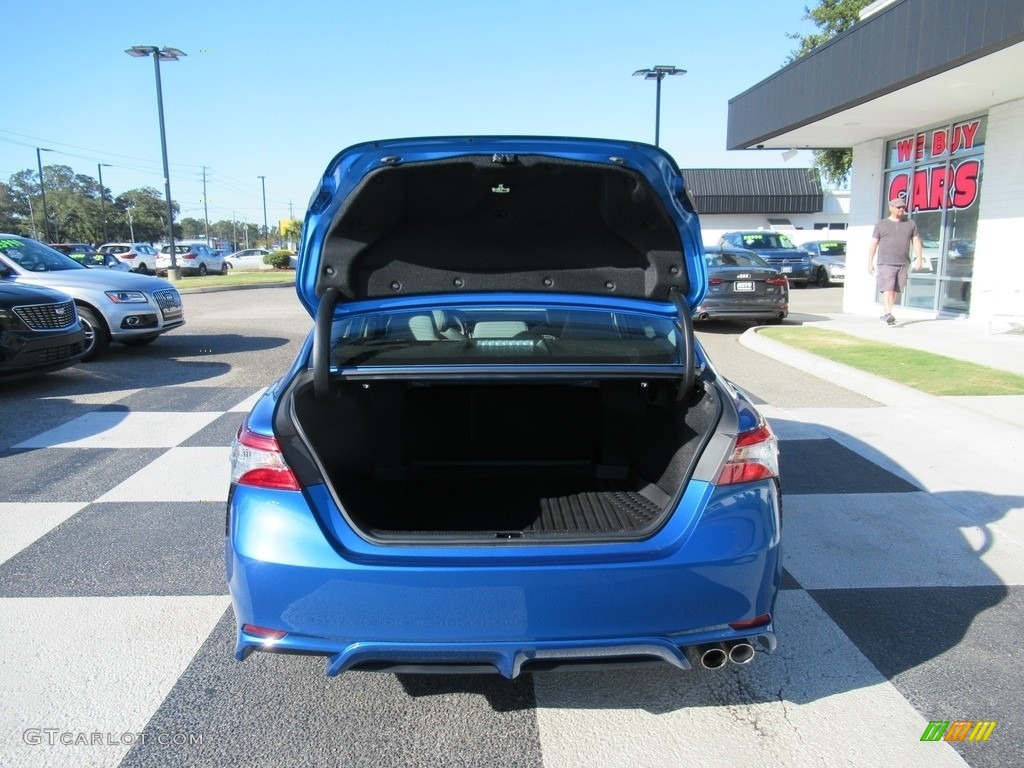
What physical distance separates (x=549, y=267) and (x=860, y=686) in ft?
6.55

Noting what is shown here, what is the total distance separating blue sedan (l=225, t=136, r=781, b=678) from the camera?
2.21 m

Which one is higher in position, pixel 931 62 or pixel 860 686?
pixel 931 62

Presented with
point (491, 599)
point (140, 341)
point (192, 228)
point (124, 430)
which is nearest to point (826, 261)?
point (140, 341)

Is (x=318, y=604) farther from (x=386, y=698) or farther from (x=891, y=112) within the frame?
(x=891, y=112)

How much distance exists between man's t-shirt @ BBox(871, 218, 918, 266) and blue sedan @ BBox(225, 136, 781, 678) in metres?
9.89

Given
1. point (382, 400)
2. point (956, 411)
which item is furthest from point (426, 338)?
point (956, 411)

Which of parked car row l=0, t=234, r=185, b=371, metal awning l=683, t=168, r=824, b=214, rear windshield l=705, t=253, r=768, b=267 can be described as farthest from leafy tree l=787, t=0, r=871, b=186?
parked car row l=0, t=234, r=185, b=371

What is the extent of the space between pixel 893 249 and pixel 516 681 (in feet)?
36.8

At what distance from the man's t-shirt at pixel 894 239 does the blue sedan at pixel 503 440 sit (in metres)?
9.89

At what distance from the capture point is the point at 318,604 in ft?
7.25

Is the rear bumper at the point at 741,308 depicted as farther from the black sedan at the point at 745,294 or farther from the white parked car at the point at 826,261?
the white parked car at the point at 826,261

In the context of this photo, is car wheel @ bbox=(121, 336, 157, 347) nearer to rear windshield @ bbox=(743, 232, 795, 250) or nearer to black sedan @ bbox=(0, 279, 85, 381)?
black sedan @ bbox=(0, 279, 85, 381)

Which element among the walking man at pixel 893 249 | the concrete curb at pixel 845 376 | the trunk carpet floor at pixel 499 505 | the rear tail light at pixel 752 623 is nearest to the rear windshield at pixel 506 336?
the trunk carpet floor at pixel 499 505

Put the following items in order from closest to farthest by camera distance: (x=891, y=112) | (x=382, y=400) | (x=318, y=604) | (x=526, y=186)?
(x=318, y=604) < (x=526, y=186) < (x=382, y=400) < (x=891, y=112)
